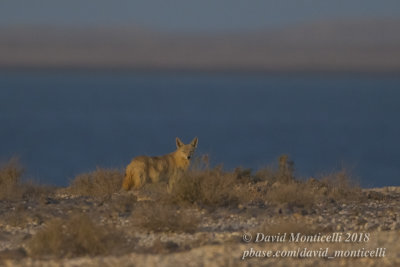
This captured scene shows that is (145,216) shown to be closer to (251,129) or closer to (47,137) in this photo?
(47,137)

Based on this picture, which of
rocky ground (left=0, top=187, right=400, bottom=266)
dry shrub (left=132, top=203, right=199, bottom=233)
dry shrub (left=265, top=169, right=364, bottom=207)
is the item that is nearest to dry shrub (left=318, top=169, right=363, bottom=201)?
dry shrub (left=265, top=169, right=364, bottom=207)

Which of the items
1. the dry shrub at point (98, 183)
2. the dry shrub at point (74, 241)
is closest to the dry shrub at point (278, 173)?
the dry shrub at point (98, 183)

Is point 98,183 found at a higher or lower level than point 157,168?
lower

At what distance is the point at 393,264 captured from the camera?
11453 millimetres

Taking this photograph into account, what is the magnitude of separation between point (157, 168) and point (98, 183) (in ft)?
4.42

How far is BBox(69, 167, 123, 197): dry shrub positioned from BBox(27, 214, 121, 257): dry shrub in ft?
16.7

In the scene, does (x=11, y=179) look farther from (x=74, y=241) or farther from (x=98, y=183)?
(x=74, y=241)

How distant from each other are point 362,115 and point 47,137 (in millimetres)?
46909

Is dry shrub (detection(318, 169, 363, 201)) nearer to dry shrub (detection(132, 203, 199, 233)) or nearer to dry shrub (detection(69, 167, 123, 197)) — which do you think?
dry shrub (detection(69, 167, 123, 197))

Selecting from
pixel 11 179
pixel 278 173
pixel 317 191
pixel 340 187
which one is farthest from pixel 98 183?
pixel 340 187

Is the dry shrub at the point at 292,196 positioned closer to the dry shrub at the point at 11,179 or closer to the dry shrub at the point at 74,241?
the dry shrub at the point at 74,241

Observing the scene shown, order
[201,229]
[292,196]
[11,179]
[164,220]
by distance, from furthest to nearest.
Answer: [11,179] → [292,196] → [201,229] → [164,220]

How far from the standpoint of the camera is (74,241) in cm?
1256

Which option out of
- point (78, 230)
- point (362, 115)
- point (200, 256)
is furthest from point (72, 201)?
point (362, 115)
